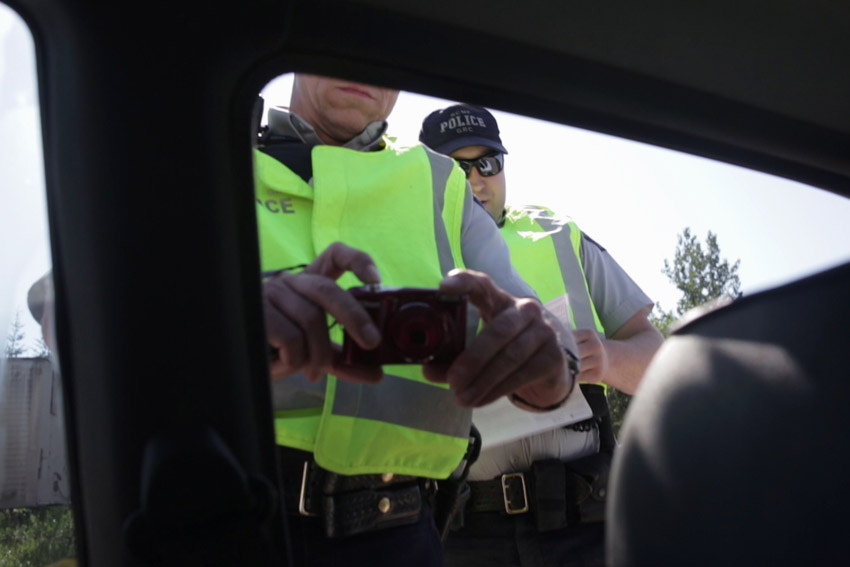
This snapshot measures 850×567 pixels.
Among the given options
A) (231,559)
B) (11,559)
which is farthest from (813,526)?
(11,559)

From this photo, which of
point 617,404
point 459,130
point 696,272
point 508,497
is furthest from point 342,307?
point 696,272

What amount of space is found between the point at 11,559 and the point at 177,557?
1.34 feet

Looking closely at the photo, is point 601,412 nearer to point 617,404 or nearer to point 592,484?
point 592,484

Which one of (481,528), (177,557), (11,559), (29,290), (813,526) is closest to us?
(813,526)

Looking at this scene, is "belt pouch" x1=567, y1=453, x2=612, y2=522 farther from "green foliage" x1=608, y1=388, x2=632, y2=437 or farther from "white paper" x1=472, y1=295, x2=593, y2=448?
"green foliage" x1=608, y1=388, x2=632, y2=437

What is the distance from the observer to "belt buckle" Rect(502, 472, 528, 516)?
3420 millimetres

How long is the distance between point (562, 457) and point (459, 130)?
128cm

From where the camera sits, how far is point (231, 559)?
1.11 meters

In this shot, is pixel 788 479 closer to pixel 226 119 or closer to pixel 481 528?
pixel 226 119

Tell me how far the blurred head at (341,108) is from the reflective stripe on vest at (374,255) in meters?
0.15

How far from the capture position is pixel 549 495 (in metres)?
3.38

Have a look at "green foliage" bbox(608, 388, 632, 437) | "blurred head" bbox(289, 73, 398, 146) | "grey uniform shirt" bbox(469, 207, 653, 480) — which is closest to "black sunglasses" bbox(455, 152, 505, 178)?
"grey uniform shirt" bbox(469, 207, 653, 480)

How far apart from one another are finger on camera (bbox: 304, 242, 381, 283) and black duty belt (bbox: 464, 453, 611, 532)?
2.12m

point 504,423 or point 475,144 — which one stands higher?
point 475,144
